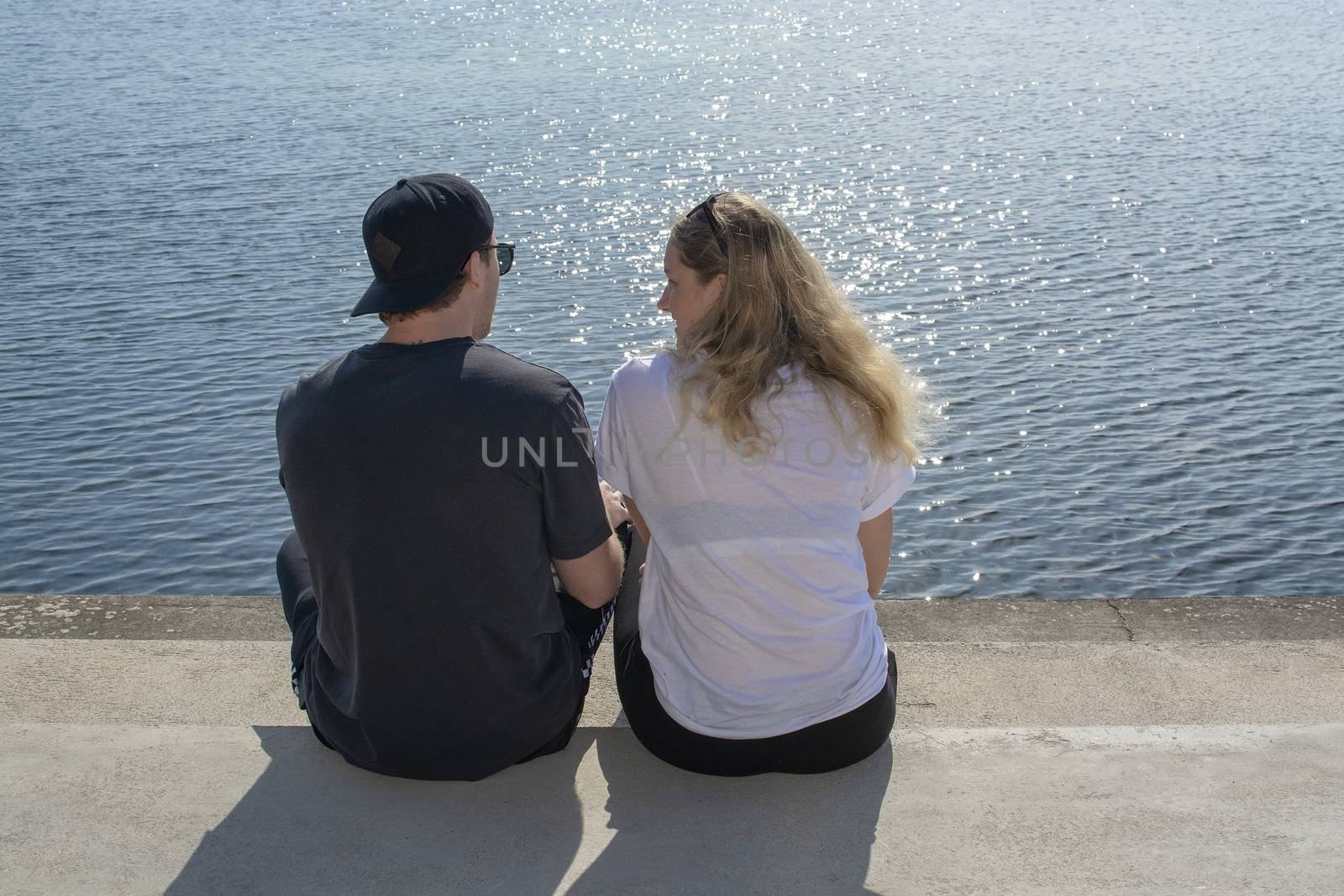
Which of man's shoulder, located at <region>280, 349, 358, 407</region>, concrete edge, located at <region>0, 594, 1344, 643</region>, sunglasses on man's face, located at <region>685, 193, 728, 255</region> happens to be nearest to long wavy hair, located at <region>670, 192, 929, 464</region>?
sunglasses on man's face, located at <region>685, 193, 728, 255</region>

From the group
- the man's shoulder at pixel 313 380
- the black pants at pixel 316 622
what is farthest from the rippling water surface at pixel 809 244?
the man's shoulder at pixel 313 380

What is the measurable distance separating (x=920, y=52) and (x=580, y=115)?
7.62 meters

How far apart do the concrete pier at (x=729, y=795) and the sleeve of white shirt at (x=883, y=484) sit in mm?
588

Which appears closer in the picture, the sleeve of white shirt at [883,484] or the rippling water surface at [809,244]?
the sleeve of white shirt at [883,484]

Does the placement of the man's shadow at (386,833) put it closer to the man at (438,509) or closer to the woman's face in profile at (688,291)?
the man at (438,509)

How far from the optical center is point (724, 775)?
9.54 ft

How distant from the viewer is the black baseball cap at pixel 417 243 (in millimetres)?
2617

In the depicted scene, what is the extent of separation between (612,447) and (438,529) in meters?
0.40

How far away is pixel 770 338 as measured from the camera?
2.65 m

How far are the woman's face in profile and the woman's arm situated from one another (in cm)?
47

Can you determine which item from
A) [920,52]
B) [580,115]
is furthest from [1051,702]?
[920,52]

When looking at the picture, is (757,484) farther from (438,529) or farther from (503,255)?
(503,255)

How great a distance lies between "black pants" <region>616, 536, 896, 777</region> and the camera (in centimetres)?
280

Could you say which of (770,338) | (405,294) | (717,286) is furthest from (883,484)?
(405,294)
